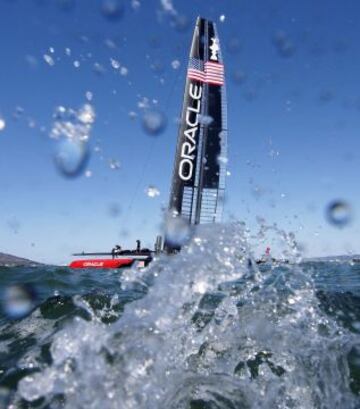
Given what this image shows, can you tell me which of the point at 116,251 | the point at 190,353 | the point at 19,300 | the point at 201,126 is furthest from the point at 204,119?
the point at 190,353

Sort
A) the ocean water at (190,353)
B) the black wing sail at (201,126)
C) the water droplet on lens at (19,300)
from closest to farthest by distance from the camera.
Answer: the ocean water at (190,353), the water droplet on lens at (19,300), the black wing sail at (201,126)

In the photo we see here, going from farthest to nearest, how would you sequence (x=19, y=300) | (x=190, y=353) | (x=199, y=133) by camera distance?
(x=199, y=133)
(x=19, y=300)
(x=190, y=353)

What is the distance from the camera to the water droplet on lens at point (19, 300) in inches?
259

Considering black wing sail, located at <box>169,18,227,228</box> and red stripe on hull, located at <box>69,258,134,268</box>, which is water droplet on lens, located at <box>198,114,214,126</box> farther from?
red stripe on hull, located at <box>69,258,134,268</box>

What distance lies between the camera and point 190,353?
4.22 m

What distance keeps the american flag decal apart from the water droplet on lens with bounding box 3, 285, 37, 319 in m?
12.1

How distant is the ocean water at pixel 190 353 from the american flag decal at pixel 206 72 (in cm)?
1445

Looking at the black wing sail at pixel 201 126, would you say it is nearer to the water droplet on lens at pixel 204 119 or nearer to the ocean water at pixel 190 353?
the water droplet on lens at pixel 204 119

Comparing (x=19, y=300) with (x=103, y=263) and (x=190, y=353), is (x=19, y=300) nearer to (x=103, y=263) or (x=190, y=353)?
(x=190, y=353)

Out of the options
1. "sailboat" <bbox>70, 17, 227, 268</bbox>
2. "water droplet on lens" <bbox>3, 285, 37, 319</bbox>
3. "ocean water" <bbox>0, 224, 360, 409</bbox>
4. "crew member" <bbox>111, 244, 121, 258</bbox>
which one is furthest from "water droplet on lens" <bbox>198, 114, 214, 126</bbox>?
"ocean water" <bbox>0, 224, 360, 409</bbox>

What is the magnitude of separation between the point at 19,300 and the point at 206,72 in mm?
13612

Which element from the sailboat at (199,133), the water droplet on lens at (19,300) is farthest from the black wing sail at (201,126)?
the water droplet on lens at (19,300)

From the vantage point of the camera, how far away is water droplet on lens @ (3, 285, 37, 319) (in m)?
6.58

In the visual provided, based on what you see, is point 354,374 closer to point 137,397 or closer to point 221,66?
point 137,397
